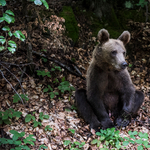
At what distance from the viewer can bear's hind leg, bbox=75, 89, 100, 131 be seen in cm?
446

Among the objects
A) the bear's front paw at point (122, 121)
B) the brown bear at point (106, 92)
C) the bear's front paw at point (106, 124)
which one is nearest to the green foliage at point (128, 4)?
the brown bear at point (106, 92)

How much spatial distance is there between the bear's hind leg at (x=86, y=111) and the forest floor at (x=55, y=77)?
0.17 metres

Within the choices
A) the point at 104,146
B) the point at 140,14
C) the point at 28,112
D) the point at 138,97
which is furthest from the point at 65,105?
the point at 140,14

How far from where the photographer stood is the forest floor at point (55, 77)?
12.8 feet

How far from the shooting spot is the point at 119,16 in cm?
777

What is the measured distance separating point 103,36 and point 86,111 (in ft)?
6.33

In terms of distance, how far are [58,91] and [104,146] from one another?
2.13 metres

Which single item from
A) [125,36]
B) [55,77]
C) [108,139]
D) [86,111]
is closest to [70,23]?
[55,77]

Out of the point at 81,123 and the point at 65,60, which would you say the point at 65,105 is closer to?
the point at 81,123

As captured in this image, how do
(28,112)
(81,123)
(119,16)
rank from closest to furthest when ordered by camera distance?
(28,112) < (81,123) < (119,16)

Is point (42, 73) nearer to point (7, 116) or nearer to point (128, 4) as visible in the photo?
point (7, 116)

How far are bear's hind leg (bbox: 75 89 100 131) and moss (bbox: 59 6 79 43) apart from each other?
2.59m

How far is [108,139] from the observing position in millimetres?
3916

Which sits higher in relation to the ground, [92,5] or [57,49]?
[92,5]
